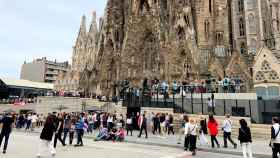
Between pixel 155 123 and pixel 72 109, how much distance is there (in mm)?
17726

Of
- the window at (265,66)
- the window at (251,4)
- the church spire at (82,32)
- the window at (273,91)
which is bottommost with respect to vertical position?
the window at (273,91)

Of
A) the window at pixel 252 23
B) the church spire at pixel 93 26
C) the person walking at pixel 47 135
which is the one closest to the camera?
the person walking at pixel 47 135

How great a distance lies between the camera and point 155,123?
61.0ft

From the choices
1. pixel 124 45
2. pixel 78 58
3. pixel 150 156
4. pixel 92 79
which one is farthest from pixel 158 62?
pixel 78 58

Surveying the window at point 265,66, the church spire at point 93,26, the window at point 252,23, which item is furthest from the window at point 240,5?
the church spire at point 93,26

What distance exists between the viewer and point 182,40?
1537 inches

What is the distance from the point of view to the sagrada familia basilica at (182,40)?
119 ft

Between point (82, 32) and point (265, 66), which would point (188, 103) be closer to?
point (265, 66)

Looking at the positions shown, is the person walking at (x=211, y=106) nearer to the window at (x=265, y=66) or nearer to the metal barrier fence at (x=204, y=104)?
the metal barrier fence at (x=204, y=104)

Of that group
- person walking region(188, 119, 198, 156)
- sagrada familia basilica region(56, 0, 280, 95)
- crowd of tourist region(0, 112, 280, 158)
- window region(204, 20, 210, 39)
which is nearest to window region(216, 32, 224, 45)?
sagrada familia basilica region(56, 0, 280, 95)

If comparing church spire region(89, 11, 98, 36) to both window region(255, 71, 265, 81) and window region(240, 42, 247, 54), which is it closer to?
window region(240, 42, 247, 54)

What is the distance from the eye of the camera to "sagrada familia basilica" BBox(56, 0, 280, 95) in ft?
119

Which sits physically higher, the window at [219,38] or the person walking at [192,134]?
the window at [219,38]

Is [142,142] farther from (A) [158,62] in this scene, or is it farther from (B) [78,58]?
(B) [78,58]
